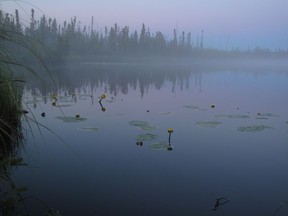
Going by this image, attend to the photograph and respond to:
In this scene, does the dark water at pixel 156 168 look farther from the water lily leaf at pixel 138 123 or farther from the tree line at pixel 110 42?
the tree line at pixel 110 42

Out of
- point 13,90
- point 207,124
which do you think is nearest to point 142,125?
point 207,124

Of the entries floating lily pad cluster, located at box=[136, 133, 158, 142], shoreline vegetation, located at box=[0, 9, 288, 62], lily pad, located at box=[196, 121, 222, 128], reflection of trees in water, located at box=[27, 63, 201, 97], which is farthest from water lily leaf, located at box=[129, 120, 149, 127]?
shoreline vegetation, located at box=[0, 9, 288, 62]

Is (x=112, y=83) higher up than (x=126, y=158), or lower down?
higher up

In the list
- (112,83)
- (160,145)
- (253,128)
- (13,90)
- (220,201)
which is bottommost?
(220,201)

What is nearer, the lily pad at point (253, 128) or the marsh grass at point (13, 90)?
the marsh grass at point (13, 90)

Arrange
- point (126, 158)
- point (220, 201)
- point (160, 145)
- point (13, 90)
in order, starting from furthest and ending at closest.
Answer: point (160, 145), point (126, 158), point (220, 201), point (13, 90)

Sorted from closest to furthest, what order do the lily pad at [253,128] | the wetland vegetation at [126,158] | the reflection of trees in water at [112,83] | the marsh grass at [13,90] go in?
the marsh grass at [13,90]
the wetland vegetation at [126,158]
the lily pad at [253,128]
the reflection of trees in water at [112,83]

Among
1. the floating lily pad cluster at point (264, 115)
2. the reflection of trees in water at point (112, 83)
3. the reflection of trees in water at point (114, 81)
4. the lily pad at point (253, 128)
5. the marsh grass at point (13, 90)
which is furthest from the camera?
the reflection of trees in water at point (114, 81)

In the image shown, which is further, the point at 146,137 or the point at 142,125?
the point at 142,125

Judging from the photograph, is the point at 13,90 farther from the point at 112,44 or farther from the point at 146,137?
the point at 112,44

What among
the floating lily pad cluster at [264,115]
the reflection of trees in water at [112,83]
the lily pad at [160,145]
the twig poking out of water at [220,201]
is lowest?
the twig poking out of water at [220,201]

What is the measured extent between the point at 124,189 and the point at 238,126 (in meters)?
5.03

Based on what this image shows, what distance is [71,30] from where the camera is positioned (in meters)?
82.2

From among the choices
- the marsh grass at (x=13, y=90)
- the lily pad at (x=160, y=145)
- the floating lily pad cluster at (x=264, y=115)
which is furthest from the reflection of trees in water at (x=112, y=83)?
the floating lily pad cluster at (x=264, y=115)
